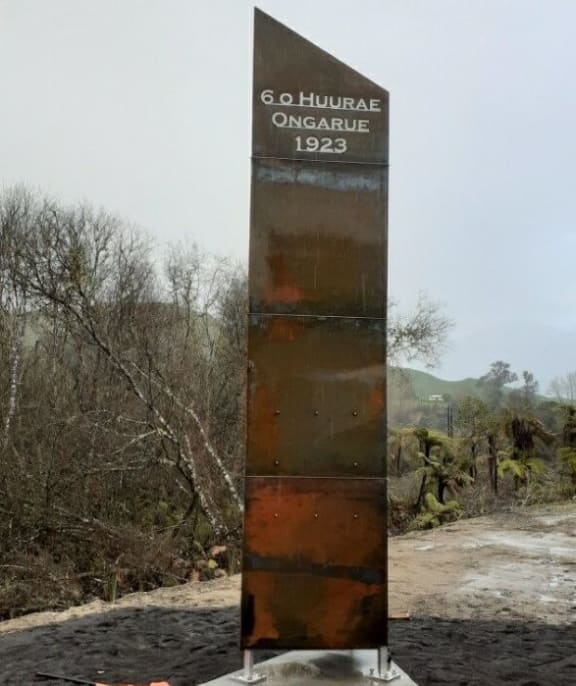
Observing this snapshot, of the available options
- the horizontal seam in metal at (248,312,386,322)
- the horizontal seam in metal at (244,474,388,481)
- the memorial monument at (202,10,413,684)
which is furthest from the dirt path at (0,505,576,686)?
the horizontal seam in metal at (248,312,386,322)

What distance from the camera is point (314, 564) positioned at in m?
4.04

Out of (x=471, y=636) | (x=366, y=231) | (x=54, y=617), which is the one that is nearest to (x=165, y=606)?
(x=54, y=617)

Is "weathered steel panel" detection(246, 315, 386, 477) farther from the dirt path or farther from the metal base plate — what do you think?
the dirt path

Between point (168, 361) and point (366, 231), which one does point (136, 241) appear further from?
point (366, 231)

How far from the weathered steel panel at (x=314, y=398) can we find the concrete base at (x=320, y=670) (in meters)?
1.12

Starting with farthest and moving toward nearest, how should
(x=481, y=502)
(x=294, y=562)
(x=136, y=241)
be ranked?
(x=136, y=241)
(x=481, y=502)
(x=294, y=562)

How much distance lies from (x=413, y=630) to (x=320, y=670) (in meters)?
1.89

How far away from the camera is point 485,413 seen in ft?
57.4

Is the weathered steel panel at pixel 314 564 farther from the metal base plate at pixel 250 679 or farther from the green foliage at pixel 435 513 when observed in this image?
the green foliage at pixel 435 513

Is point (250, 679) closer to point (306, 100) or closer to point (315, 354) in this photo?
point (315, 354)

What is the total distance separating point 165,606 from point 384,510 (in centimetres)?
366

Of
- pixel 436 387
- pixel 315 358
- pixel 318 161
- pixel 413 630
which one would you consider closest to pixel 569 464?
pixel 436 387

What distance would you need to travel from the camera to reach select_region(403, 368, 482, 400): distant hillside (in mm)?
16953

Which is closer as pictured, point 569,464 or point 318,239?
point 318,239
